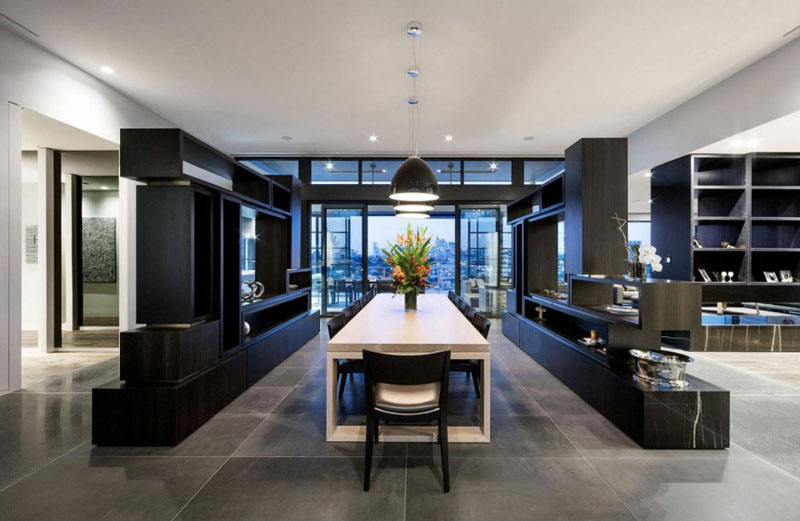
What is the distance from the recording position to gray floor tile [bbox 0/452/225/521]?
1841 mm

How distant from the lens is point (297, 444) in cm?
251

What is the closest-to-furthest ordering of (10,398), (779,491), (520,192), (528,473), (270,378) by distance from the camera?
1. (779,491)
2. (528,473)
3. (10,398)
4. (270,378)
5. (520,192)

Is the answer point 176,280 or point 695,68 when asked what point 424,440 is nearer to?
point 176,280

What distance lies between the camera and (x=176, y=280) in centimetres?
276

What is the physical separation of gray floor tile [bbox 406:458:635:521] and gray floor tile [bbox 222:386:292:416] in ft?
4.83

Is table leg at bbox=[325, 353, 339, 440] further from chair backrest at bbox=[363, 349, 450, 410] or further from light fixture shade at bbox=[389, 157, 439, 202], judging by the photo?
light fixture shade at bbox=[389, 157, 439, 202]

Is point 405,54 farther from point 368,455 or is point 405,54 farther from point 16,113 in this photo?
point 16,113

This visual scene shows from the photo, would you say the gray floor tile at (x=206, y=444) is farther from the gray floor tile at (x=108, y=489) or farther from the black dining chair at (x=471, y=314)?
the black dining chair at (x=471, y=314)

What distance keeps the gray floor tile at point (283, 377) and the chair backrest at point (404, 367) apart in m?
2.07

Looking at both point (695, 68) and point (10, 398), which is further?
A: point (695, 68)

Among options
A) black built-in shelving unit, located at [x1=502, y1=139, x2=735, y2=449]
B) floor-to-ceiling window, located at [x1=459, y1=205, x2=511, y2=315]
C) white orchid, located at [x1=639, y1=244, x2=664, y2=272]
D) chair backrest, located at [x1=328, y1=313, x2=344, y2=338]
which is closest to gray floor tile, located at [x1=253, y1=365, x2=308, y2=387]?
chair backrest, located at [x1=328, y1=313, x2=344, y2=338]

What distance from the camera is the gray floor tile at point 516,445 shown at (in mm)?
2406

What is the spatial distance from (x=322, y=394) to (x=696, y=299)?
10.2 feet

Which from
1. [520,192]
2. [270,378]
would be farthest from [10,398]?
[520,192]
